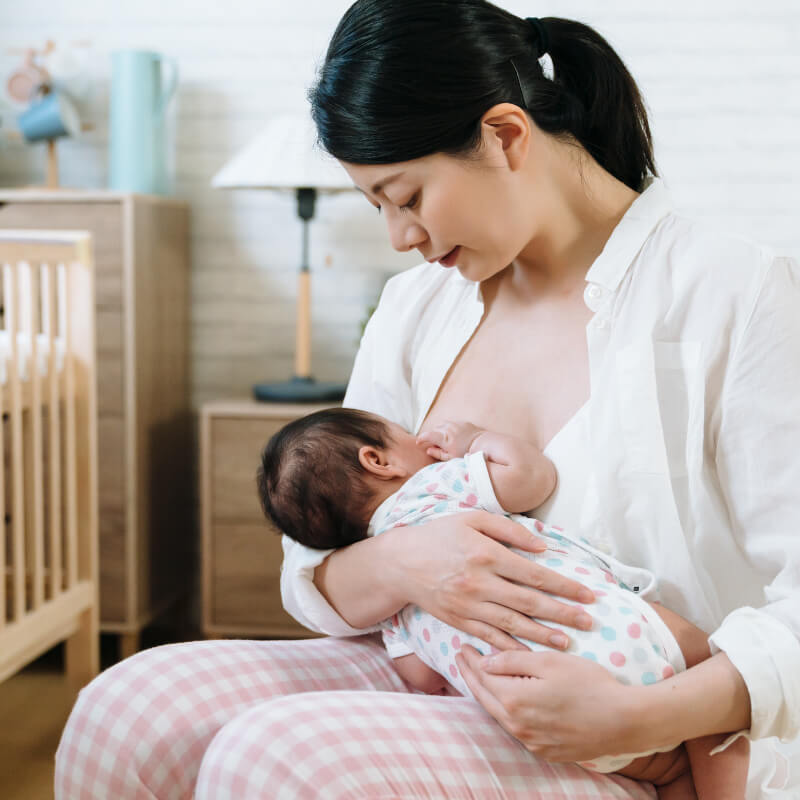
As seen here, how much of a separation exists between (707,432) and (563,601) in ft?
0.82

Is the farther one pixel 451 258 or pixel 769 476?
pixel 451 258

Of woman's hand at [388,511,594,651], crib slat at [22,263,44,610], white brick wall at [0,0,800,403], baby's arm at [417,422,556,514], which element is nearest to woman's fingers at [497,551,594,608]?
woman's hand at [388,511,594,651]

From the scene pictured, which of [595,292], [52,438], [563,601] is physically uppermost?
[595,292]

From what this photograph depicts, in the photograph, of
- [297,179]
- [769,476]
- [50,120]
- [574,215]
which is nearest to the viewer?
[769,476]

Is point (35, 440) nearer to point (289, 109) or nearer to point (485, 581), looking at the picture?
point (289, 109)

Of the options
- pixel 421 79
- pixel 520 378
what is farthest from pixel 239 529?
pixel 421 79

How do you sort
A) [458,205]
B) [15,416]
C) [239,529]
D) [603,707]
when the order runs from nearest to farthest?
[603,707], [458,205], [15,416], [239,529]

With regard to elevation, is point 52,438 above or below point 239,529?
above

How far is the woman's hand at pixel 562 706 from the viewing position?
918 mm

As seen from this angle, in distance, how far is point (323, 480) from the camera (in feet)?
4.10

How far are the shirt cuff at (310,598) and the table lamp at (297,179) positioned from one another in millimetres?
1349

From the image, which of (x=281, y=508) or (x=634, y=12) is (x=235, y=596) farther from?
(x=634, y=12)

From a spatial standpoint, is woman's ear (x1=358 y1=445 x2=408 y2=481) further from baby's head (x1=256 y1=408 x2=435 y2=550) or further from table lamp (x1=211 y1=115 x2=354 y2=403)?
table lamp (x1=211 y1=115 x2=354 y2=403)

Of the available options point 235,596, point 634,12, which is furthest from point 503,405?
point 634,12
